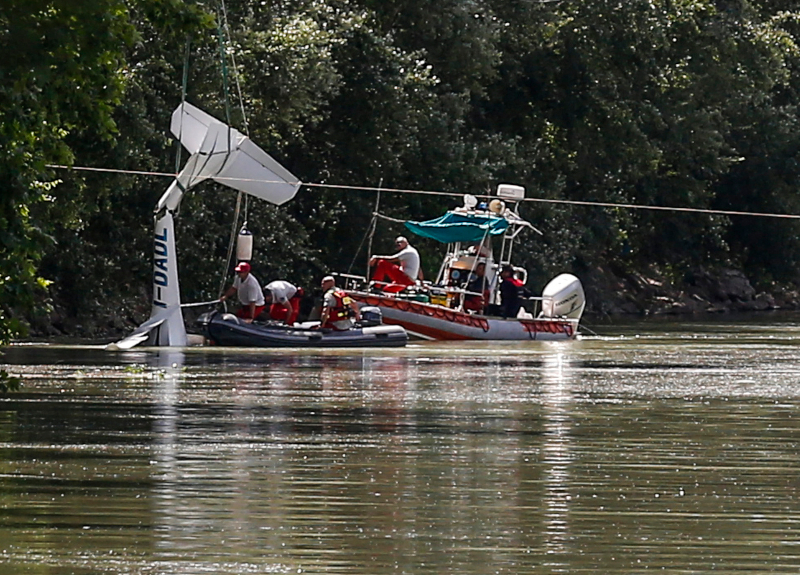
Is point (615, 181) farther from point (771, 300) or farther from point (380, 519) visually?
point (380, 519)

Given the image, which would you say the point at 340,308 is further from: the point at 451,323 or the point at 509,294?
the point at 509,294

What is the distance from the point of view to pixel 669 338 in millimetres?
38000

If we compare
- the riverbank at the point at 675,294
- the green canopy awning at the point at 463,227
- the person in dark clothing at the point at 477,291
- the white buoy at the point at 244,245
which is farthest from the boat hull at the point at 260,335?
the riverbank at the point at 675,294

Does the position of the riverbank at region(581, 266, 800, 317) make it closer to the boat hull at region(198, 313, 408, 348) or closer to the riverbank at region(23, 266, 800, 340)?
the riverbank at region(23, 266, 800, 340)

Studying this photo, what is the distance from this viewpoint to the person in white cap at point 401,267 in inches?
1480

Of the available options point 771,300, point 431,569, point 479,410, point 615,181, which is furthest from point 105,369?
point 771,300

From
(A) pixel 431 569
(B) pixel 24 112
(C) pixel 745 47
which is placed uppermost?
(C) pixel 745 47

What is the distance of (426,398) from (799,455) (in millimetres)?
6327

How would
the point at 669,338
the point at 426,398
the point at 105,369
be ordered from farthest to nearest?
the point at 669,338 < the point at 105,369 < the point at 426,398

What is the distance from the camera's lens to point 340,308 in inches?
1277

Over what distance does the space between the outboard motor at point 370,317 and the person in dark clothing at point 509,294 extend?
4.43 meters

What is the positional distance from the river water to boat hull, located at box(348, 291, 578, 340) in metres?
10.7

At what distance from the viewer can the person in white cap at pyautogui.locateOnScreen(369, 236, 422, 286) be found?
37.6 metres

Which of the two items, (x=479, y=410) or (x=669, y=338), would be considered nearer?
(x=479, y=410)
